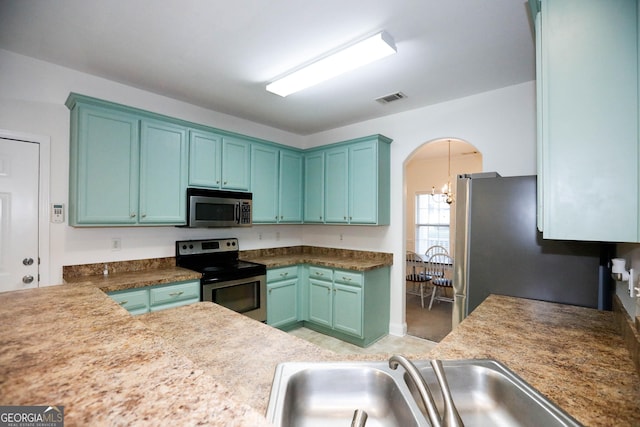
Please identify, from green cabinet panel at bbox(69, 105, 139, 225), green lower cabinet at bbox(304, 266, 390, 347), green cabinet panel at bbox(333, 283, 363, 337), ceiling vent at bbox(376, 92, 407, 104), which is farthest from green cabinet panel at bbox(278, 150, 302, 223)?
green cabinet panel at bbox(69, 105, 139, 225)

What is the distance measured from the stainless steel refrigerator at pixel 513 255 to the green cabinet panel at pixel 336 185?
1602 mm

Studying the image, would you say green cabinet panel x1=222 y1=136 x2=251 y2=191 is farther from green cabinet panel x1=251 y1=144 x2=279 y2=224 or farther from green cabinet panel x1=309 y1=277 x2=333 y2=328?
green cabinet panel x1=309 y1=277 x2=333 y2=328

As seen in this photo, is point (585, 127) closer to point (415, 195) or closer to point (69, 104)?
point (69, 104)

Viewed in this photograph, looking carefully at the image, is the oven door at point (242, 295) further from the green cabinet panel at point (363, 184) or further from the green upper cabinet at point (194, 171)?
the green cabinet panel at point (363, 184)

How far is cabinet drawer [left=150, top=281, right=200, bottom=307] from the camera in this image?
2.49m

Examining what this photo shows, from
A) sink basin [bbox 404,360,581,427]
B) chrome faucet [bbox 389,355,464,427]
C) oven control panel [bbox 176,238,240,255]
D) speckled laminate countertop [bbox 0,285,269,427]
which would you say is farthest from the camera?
oven control panel [bbox 176,238,240,255]

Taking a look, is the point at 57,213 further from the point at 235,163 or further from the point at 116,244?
the point at 235,163

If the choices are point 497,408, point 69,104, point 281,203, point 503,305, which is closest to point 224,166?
point 281,203

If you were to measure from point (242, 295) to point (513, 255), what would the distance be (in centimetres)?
244

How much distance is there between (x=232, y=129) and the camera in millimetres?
3676

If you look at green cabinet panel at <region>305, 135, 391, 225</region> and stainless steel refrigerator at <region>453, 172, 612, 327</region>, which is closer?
stainless steel refrigerator at <region>453, 172, 612, 327</region>

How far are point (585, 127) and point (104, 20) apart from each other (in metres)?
2.65

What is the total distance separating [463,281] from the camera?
2195mm

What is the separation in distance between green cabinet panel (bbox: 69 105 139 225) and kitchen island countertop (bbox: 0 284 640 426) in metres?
1.22
